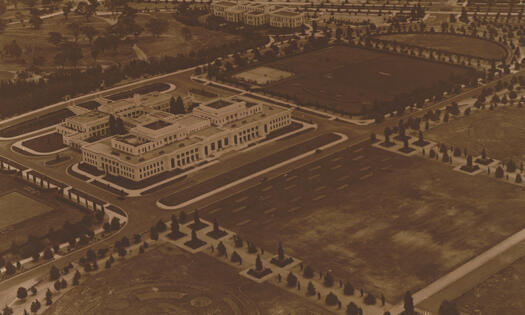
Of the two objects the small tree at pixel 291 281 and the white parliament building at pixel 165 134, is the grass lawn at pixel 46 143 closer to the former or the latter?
the white parliament building at pixel 165 134

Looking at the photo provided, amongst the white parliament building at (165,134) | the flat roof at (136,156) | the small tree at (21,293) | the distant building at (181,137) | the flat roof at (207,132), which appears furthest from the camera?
the flat roof at (207,132)

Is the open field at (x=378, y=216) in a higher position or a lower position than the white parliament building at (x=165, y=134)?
lower

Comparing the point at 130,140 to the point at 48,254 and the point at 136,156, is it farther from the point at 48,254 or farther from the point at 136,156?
the point at 48,254

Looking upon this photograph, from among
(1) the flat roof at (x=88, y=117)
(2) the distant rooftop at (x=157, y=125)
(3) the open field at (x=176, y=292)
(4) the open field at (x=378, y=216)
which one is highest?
(2) the distant rooftop at (x=157, y=125)

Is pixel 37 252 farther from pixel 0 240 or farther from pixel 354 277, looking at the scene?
pixel 354 277

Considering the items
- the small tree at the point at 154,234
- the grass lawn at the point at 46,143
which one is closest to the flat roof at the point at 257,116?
the grass lawn at the point at 46,143

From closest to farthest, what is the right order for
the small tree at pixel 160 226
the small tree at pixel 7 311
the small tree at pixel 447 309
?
Result: 1. the small tree at pixel 447 309
2. the small tree at pixel 7 311
3. the small tree at pixel 160 226

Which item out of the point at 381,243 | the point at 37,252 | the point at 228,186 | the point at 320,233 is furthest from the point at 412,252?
the point at 37,252

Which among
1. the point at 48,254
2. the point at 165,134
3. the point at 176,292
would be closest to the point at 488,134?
the point at 165,134

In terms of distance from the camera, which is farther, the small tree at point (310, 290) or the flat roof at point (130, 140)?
the flat roof at point (130, 140)
